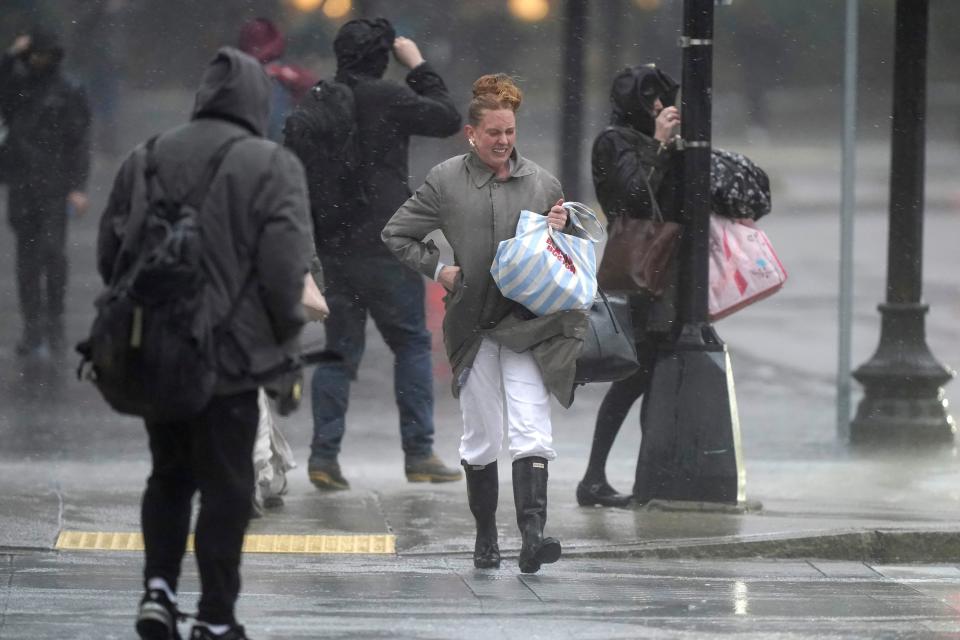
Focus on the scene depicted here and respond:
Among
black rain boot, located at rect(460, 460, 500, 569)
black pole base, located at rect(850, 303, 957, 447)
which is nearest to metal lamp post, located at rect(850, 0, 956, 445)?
black pole base, located at rect(850, 303, 957, 447)

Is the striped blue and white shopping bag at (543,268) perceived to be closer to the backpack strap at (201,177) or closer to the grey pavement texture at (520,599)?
the grey pavement texture at (520,599)

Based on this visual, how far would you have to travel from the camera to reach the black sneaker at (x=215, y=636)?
577 cm

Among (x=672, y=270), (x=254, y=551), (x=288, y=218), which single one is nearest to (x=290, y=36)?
(x=672, y=270)

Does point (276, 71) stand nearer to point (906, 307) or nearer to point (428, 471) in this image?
point (428, 471)

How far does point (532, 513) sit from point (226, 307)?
2.12m

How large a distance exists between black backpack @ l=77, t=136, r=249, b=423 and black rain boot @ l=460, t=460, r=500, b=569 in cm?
219

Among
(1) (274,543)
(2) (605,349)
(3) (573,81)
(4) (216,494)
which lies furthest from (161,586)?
(3) (573,81)

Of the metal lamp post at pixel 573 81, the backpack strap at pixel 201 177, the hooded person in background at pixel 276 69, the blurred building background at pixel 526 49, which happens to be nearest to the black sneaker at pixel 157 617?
the backpack strap at pixel 201 177

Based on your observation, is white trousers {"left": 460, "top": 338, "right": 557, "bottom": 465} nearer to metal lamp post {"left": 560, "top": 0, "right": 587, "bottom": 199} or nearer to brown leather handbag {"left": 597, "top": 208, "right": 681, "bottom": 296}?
brown leather handbag {"left": 597, "top": 208, "right": 681, "bottom": 296}

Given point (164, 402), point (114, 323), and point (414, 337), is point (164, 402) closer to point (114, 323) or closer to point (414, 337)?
point (114, 323)

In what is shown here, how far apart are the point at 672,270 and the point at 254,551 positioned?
7.35 ft

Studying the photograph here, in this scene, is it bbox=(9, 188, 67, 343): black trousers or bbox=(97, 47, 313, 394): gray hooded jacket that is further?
bbox=(9, 188, 67, 343): black trousers

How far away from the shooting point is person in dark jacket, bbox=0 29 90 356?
39.5 feet

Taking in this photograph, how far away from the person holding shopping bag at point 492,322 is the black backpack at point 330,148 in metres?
1.65
